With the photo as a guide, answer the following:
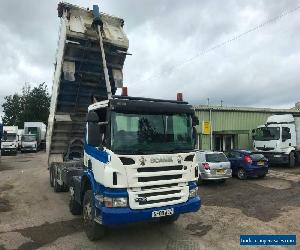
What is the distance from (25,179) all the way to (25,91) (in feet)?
181

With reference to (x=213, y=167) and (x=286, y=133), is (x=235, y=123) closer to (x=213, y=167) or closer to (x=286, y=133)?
(x=286, y=133)

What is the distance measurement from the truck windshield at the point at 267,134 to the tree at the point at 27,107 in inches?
1618

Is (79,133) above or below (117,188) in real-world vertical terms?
above

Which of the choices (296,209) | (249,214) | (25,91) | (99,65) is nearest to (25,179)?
(99,65)

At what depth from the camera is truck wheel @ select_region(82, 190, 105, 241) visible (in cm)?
714

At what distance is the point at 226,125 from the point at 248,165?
9338mm

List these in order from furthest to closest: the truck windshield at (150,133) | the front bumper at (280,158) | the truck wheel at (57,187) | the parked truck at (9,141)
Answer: the parked truck at (9,141)
the front bumper at (280,158)
the truck wheel at (57,187)
the truck windshield at (150,133)

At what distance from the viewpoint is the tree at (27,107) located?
5912cm

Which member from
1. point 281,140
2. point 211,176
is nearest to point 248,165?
point 211,176

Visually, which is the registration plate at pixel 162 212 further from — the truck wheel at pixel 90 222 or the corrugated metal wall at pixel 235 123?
the corrugated metal wall at pixel 235 123

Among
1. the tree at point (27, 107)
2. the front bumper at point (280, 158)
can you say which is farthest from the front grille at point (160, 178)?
the tree at point (27, 107)

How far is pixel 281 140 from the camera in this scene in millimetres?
20734

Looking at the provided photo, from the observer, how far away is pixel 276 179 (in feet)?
54.1

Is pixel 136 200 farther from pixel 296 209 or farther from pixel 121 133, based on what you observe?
pixel 296 209
